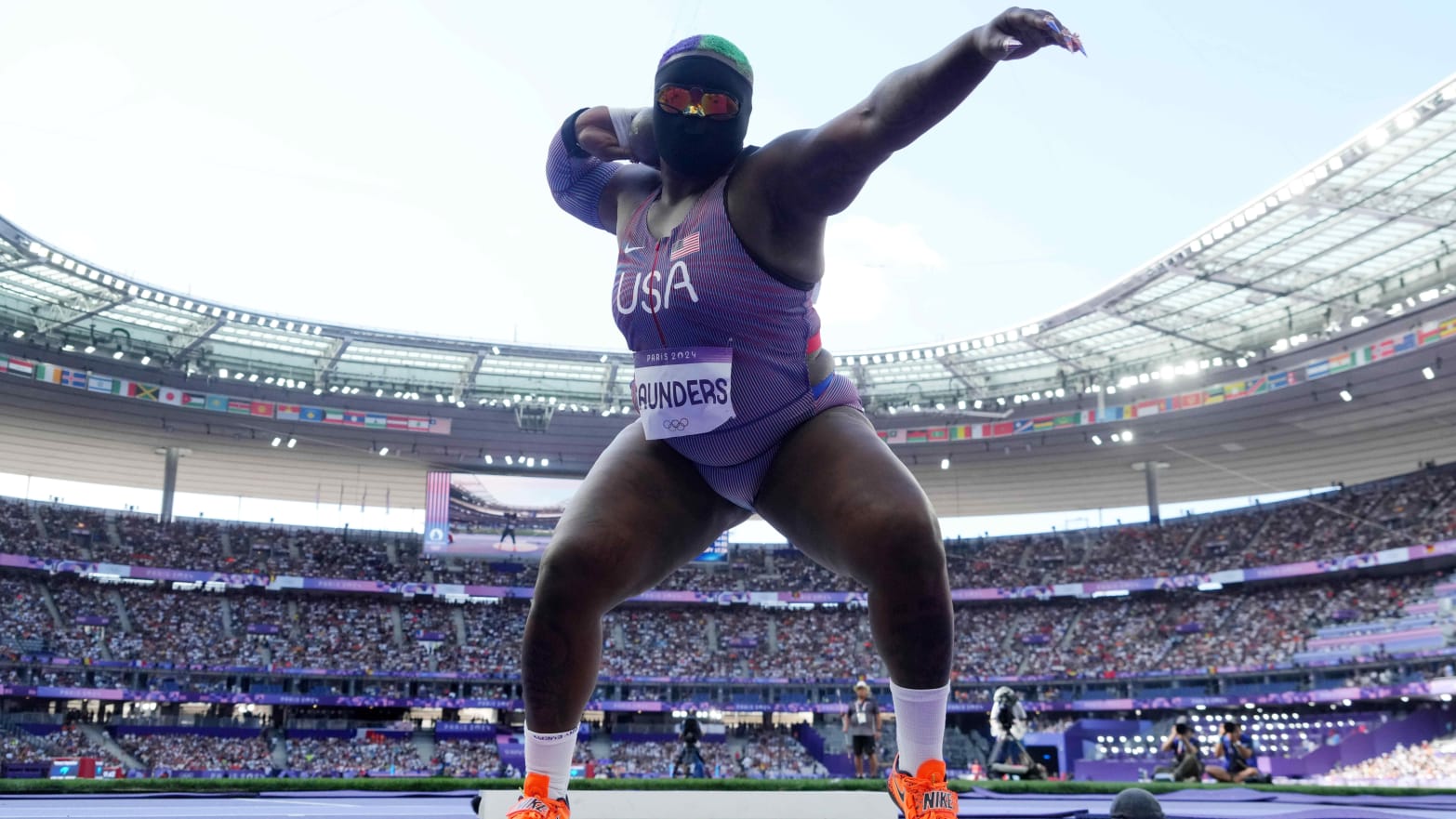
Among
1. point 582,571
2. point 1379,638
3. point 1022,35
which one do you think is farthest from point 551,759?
point 1379,638

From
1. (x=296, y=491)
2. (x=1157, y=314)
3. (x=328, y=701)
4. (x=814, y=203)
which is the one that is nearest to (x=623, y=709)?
(x=328, y=701)

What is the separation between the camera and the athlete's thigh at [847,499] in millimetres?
2387

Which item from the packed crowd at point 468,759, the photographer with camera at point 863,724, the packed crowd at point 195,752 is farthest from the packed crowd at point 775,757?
the photographer with camera at point 863,724

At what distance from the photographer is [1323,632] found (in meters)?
31.5

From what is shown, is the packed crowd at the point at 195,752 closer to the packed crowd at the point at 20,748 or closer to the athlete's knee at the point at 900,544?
the packed crowd at the point at 20,748

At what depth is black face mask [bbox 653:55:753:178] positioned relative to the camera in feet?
8.59

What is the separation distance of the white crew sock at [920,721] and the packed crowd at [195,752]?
107 ft

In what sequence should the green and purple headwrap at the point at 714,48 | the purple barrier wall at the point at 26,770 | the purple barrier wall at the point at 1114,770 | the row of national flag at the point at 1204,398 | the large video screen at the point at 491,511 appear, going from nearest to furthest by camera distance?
the green and purple headwrap at the point at 714,48 < the purple barrier wall at the point at 26,770 < the row of national flag at the point at 1204,398 < the purple barrier wall at the point at 1114,770 < the large video screen at the point at 491,511

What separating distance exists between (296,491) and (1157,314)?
29.7 meters

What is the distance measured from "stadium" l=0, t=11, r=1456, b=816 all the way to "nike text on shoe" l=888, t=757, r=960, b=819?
23.8 metres

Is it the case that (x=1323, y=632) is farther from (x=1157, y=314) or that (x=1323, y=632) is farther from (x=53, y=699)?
(x=53, y=699)

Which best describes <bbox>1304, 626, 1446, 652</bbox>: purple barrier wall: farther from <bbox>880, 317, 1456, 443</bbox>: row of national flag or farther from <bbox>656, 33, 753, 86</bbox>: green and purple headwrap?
<bbox>656, 33, 753, 86</bbox>: green and purple headwrap

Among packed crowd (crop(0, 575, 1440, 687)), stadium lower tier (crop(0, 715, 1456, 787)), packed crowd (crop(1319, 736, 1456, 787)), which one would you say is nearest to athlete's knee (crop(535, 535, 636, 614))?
stadium lower tier (crop(0, 715, 1456, 787))

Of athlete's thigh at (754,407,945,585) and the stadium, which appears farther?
the stadium
